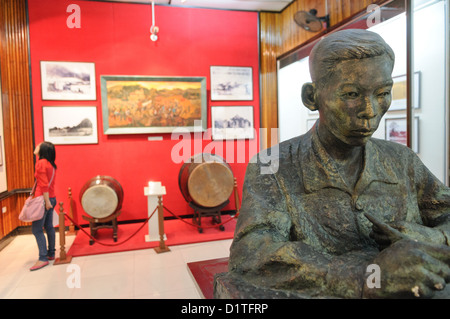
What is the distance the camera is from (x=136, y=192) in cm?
664

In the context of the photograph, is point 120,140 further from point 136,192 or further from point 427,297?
point 427,297

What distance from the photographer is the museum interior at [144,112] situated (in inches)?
209

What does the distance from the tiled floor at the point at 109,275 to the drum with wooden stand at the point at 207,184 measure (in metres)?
0.80

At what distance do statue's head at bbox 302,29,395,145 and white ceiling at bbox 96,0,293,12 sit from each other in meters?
5.85

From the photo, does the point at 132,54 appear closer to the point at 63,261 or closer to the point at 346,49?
the point at 63,261

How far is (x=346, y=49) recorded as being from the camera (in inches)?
50.9

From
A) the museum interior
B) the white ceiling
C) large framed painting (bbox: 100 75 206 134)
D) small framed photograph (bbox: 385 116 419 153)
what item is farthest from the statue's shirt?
the white ceiling

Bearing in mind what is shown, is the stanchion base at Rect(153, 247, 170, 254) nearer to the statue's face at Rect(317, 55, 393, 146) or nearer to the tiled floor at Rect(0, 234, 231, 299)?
the tiled floor at Rect(0, 234, 231, 299)

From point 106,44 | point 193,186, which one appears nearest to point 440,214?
point 193,186

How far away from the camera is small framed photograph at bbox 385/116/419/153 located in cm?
376

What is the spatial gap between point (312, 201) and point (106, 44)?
6035 millimetres

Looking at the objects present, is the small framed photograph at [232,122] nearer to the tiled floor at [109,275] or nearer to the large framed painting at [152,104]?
the large framed painting at [152,104]

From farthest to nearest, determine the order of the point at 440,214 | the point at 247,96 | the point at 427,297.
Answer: the point at 247,96
the point at 440,214
the point at 427,297

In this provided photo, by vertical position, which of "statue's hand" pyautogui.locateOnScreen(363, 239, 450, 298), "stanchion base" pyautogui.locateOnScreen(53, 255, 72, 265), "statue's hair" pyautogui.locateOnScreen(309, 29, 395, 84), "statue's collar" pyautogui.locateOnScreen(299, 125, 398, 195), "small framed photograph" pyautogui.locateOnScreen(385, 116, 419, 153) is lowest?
→ "stanchion base" pyautogui.locateOnScreen(53, 255, 72, 265)
